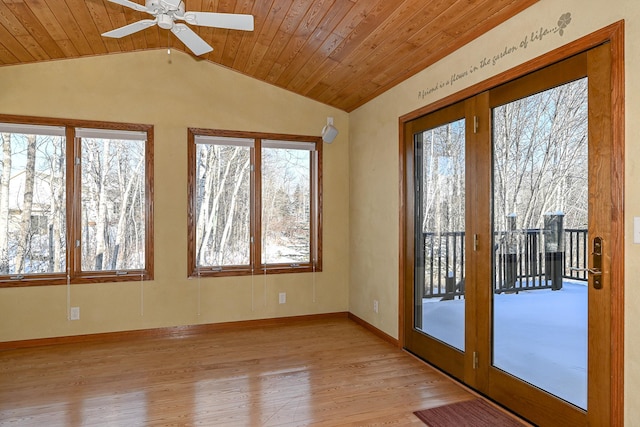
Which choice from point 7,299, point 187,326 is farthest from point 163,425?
point 7,299

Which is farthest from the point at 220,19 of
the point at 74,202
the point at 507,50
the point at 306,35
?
the point at 74,202

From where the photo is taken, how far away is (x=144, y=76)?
4285 mm

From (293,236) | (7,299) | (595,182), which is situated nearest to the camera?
(595,182)

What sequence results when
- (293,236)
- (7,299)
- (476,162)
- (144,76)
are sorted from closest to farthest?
1. (476,162)
2. (7,299)
3. (144,76)
4. (293,236)

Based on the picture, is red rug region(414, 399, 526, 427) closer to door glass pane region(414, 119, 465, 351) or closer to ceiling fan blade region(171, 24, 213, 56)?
door glass pane region(414, 119, 465, 351)

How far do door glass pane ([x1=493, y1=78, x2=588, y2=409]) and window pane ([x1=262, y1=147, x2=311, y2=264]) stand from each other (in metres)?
2.54

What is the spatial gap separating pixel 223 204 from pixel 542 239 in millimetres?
3252

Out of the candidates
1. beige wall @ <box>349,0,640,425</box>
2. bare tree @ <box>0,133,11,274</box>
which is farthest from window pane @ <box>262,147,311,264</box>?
bare tree @ <box>0,133,11,274</box>

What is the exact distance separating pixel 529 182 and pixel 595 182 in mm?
461

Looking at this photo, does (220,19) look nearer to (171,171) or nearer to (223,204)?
(171,171)

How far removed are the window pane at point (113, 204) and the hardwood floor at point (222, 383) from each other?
88 cm

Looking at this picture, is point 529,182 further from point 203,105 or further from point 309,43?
point 203,105

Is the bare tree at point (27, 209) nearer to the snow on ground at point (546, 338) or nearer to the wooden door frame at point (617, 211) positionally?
the snow on ground at point (546, 338)

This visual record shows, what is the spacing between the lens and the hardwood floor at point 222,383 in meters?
2.60
